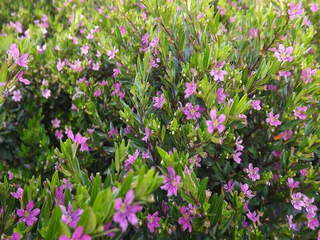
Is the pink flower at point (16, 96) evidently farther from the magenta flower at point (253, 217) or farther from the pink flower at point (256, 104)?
the magenta flower at point (253, 217)

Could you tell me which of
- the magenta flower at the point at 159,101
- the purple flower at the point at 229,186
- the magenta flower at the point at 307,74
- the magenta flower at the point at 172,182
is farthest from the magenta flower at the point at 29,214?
the magenta flower at the point at 307,74

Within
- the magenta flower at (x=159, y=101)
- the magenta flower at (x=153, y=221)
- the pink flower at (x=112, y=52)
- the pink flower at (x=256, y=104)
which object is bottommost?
the magenta flower at (x=153, y=221)

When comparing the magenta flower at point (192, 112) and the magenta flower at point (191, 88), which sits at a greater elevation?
the magenta flower at point (191, 88)

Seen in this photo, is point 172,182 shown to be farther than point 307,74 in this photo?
No

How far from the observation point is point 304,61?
2.53 meters

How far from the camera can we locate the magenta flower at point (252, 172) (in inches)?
→ 92.2

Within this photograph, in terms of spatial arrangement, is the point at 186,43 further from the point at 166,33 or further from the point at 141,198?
the point at 141,198

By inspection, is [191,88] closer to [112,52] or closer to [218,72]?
[218,72]

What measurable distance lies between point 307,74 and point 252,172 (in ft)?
2.83

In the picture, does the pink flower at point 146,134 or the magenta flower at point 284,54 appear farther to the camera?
the magenta flower at point 284,54

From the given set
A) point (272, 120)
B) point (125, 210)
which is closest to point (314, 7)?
point (272, 120)

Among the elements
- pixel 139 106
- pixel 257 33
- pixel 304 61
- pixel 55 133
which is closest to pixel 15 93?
pixel 55 133

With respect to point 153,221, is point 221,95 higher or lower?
higher

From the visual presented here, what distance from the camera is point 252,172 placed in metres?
2.39
